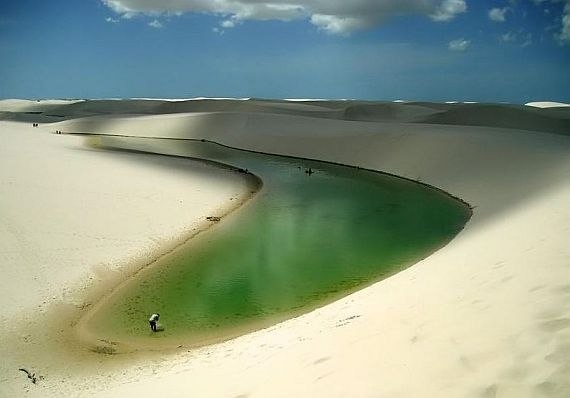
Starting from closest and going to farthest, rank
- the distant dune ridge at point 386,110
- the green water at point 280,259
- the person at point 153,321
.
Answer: the person at point 153,321 → the green water at point 280,259 → the distant dune ridge at point 386,110

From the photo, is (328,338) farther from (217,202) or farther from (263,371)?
(217,202)

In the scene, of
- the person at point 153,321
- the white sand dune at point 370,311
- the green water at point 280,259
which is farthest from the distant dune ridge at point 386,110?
the person at point 153,321

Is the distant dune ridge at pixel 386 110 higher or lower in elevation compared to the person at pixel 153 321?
higher

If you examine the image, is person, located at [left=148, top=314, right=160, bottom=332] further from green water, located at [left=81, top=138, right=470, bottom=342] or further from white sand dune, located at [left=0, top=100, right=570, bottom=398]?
white sand dune, located at [left=0, top=100, right=570, bottom=398]

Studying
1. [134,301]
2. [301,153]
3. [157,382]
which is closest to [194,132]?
[301,153]

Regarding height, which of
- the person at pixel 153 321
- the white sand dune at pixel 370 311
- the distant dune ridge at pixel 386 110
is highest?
the distant dune ridge at pixel 386 110

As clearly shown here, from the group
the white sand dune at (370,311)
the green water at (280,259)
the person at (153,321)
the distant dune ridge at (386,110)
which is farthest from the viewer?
the distant dune ridge at (386,110)

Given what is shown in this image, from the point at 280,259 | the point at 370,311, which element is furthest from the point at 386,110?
the point at 370,311

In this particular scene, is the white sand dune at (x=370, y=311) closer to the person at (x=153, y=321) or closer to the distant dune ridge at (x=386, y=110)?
the person at (x=153, y=321)

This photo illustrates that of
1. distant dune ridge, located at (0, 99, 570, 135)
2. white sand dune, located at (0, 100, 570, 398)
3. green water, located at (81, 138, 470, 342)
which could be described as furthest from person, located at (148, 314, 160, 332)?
distant dune ridge, located at (0, 99, 570, 135)
